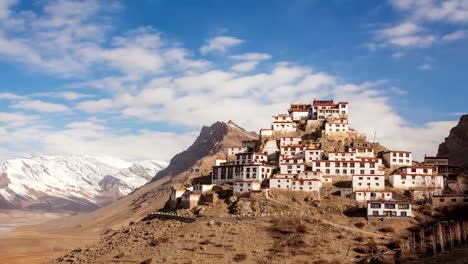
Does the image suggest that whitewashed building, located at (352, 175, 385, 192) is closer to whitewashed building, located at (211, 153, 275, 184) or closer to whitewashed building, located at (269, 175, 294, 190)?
whitewashed building, located at (269, 175, 294, 190)

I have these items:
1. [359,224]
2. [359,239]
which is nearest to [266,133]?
[359,224]

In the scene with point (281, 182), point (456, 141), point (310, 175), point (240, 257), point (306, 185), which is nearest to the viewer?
point (240, 257)

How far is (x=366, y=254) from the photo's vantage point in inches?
2712

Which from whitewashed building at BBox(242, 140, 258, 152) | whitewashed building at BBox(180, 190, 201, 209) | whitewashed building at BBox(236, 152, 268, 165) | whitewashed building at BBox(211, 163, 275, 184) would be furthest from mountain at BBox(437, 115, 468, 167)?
whitewashed building at BBox(180, 190, 201, 209)

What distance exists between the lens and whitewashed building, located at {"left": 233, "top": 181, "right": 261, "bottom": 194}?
86.4 meters

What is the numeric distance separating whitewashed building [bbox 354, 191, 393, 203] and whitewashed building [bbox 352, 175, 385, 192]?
2.70m

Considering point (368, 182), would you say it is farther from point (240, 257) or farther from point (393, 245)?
point (240, 257)

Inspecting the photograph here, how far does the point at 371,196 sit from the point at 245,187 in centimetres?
1915

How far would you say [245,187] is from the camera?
284 feet

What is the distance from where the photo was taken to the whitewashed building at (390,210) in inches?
3068

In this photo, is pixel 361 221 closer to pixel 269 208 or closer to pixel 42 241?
pixel 269 208

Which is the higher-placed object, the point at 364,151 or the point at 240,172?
the point at 364,151

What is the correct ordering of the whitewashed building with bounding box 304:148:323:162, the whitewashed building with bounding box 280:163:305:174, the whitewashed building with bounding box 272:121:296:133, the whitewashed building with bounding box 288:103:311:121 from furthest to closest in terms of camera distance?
Result: 1. the whitewashed building with bounding box 288:103:311:121
2. the whitewashed building with bounding box 272:121:296:133
3. the whitewashed building with bounding box 304:148:323:162
4. the whitewashed building with bounding box 280:163:305:174

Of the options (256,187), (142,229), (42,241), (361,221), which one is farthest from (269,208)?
(42,241)
